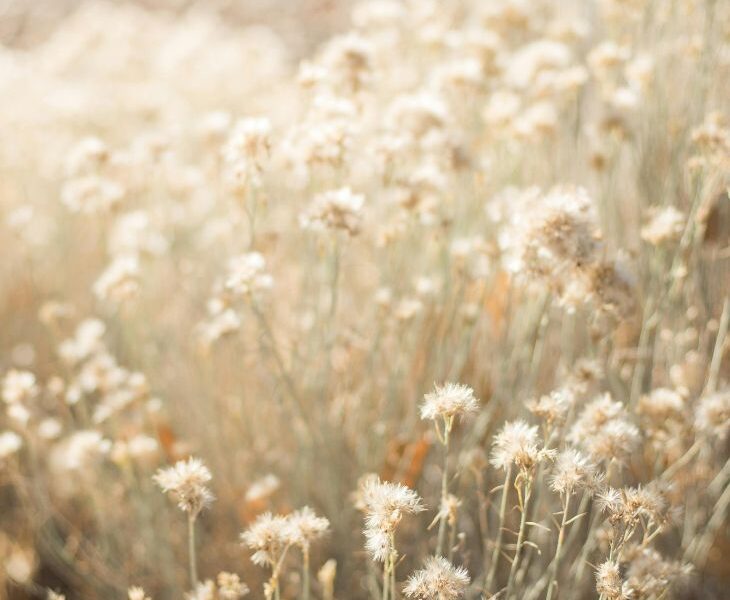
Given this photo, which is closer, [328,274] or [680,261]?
[680,261]

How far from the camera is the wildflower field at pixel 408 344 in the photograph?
5.95 feet

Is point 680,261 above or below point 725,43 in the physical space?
below

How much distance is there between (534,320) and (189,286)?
182cm

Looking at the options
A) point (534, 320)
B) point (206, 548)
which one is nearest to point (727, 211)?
point (534, 320)

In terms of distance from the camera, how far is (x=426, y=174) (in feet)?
8.23

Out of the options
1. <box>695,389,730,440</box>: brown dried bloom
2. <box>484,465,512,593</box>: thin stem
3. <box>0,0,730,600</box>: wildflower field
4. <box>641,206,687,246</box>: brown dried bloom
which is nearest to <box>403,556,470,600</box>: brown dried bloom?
<box>0,0,730,600</box>: wildflower field

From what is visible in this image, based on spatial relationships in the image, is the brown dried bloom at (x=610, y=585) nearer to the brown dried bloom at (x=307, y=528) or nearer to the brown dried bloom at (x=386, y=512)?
the brown dried bloom at (x=386, y=512)

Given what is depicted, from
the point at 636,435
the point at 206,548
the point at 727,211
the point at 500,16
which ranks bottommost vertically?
the point at 636,435

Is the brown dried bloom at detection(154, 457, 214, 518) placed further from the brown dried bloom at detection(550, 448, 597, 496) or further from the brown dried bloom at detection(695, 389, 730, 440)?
the brown dried bloom at detection(695, 389, 730, 440)

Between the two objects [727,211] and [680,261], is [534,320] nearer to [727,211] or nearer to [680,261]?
[680,261]

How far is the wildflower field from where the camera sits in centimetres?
181

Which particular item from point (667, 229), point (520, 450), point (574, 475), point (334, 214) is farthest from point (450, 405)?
point (667, 229)

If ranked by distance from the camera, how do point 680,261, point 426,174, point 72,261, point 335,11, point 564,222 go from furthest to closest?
point 335,11 < point 72,261 < point 426,174 < point 680,261 < point 564,222

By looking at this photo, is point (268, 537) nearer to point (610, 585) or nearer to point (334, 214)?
point (610, 585)
